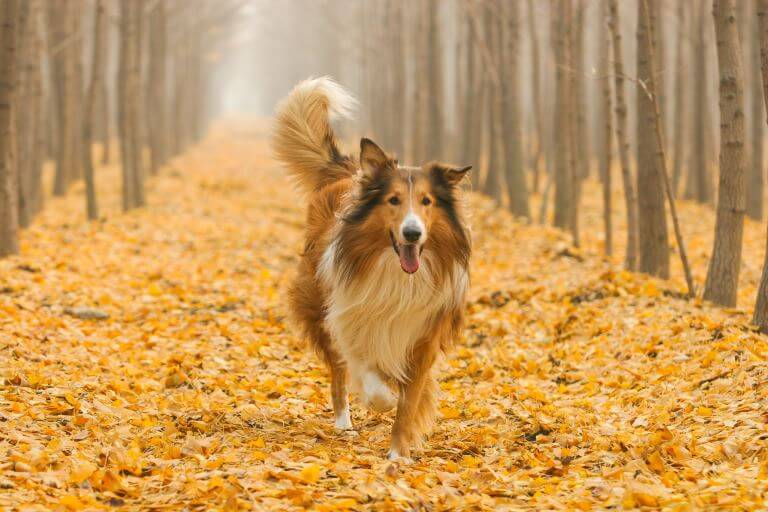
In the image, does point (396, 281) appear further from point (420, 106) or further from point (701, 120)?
point (420, 106)

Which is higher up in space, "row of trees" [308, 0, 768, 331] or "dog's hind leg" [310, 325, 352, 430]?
"row of trees" [308, 0, 768, 331]

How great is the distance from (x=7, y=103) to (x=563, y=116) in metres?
9.20

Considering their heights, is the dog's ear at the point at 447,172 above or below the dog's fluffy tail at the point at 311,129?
below

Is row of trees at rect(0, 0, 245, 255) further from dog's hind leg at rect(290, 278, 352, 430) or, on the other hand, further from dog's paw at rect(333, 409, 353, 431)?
dog's paw at rect(333, 409, 353, 431)

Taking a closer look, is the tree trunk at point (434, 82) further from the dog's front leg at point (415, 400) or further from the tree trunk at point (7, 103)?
the dog's front leg at point (415, 400)

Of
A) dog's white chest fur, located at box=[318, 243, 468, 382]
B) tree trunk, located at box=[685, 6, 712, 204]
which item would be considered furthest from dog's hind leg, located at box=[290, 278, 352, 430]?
tree trunk, located at box=[685, 6, 712, 204]

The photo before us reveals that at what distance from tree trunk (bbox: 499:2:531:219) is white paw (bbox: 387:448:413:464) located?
11.9m

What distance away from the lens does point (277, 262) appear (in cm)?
1339

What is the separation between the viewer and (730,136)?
319 inches

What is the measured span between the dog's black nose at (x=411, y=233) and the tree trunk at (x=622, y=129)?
494 cm

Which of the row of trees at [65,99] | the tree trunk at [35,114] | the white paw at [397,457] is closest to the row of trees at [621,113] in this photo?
the white paw at [397,457]

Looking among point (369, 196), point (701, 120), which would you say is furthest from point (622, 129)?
point (701, 120)

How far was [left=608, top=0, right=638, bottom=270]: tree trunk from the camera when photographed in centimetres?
984

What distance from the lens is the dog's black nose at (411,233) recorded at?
Result: 5.18 meters
